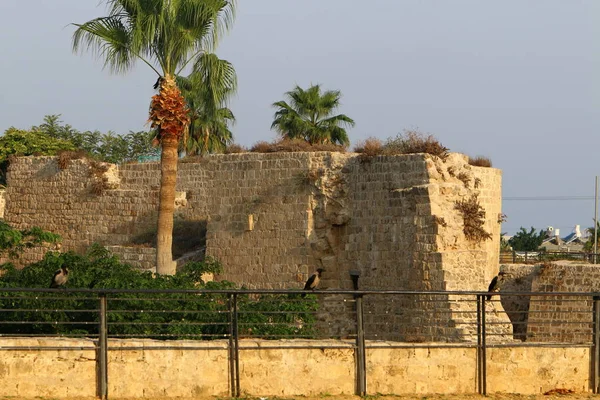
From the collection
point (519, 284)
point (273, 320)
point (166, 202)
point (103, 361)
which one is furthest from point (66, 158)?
point (103, 361)

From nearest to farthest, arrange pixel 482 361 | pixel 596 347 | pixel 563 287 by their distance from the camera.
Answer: pixel 482 361 < pixel 596 347 < pixel 563 287

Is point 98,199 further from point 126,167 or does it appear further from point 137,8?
point 137,8

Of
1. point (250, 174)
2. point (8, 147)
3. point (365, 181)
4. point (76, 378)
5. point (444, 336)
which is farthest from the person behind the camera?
point (8, 147)

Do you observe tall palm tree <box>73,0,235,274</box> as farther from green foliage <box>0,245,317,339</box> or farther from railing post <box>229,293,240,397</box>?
railing post <box>229,293,240,397</box>

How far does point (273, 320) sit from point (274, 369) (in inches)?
267

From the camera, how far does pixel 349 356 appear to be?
11.2 metres

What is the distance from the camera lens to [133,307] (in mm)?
16984

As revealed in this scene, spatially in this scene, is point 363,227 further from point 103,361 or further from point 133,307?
point 103,361

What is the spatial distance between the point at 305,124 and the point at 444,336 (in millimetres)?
14226

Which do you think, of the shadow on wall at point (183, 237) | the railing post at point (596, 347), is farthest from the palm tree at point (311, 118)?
the railing post at point (596, 347)

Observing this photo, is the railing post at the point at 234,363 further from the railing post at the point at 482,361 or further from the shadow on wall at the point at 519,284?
the shadow on wall at the point at 519,284

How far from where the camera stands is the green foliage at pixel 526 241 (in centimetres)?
5909

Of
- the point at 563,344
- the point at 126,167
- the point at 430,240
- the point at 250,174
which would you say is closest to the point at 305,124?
the point at 126,167

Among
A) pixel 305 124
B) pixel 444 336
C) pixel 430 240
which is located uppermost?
pixel 305 124
